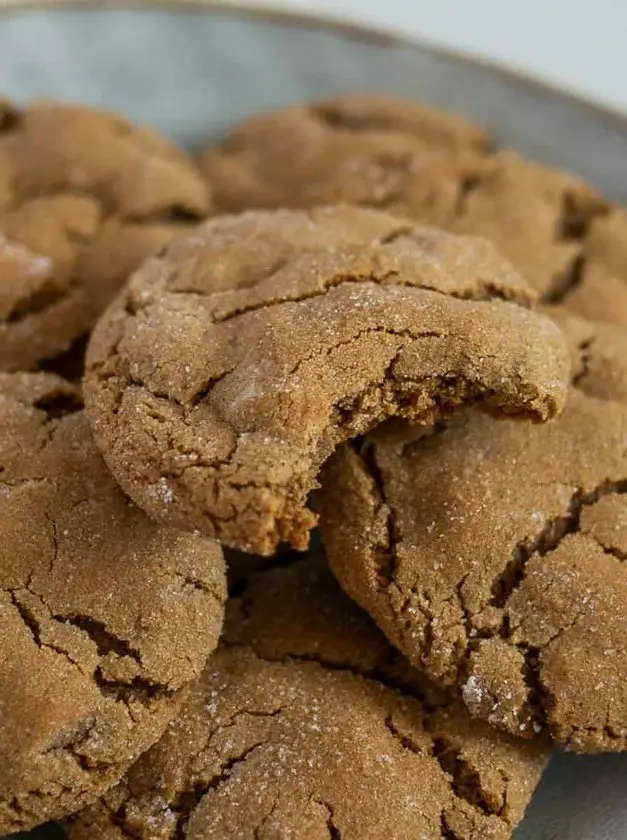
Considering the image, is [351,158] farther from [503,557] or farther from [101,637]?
[101,637]

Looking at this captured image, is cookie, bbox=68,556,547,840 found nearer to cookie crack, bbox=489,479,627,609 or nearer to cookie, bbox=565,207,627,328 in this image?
cookie crack, bbox=489,479,627,609

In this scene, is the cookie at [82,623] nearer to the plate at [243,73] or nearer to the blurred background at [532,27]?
the plate at [243,73]

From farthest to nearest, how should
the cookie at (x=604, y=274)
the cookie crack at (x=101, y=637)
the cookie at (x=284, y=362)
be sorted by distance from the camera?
the cookie at (x=604, y=274) → the cookie crack at (x=101, y=637) → the cookie at (x=284, y=362)

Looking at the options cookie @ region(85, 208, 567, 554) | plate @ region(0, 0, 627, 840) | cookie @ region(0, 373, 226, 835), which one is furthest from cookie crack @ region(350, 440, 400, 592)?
plate @ region(0, 0, 627, 840)

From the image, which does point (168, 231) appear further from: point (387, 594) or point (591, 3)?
point (591, 3)

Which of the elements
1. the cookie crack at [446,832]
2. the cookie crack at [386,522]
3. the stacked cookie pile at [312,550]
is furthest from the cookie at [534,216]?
the cookie crack at [446,832]

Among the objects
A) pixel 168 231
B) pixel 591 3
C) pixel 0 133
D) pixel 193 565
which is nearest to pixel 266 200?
pixel 168 231
